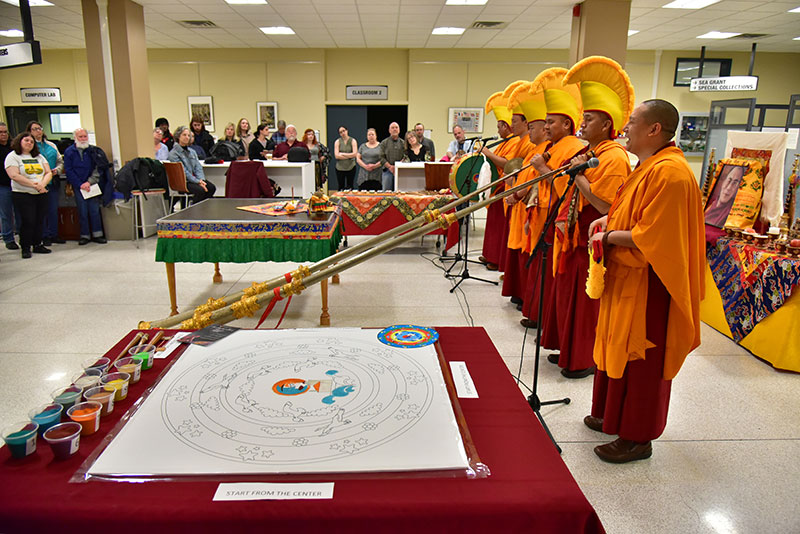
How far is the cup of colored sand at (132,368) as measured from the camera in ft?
5.03

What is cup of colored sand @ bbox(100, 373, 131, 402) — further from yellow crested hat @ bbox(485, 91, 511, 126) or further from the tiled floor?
yellow crested hat @ bbox(485, 91, 511, 126)

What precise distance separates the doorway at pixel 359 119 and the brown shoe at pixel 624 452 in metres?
11.3

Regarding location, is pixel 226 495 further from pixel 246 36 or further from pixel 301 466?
pixel 246 36

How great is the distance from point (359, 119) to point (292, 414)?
12.5m

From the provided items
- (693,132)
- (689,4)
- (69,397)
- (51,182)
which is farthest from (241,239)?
(693,132)

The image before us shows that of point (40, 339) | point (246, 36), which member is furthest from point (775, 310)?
point (246, 36)

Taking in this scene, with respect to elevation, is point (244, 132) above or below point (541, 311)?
above

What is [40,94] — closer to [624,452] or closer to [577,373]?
[577,373]

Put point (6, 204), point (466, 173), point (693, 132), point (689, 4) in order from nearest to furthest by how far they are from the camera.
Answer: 1. point (466, 173)
2. point (6, 204)
3. point (689, 4)
4. point (693, 132)

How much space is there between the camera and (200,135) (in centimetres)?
909

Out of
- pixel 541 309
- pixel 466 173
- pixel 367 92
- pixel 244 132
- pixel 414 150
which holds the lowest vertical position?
pixel 541 309

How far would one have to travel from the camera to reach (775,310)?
11.6ft

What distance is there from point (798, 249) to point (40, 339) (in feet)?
17.1

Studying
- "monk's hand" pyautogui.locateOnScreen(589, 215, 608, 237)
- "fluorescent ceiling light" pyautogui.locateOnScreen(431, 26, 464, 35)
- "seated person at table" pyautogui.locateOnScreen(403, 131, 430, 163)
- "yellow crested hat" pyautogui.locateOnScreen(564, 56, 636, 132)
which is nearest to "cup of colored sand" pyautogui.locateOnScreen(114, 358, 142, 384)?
"monk's hand" pyautogui.locateOnScreen(589, 215, 608, 237)
